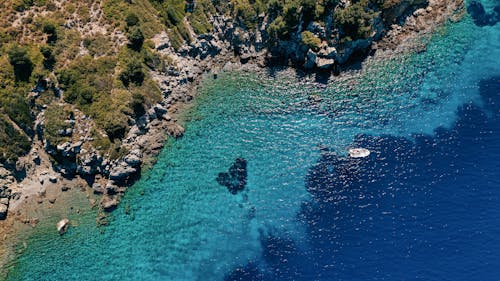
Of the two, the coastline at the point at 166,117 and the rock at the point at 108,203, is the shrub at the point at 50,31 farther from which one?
the rock at the point at 108,203

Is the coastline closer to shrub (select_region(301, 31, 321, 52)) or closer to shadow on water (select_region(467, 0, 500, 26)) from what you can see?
shadow on water (select_region(467, 0, 500, 26))

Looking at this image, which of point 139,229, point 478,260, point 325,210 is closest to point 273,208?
point 325,210

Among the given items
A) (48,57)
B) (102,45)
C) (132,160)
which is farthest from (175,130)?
(48,57)

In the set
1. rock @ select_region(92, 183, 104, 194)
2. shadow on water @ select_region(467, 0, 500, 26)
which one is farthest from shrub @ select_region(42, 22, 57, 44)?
shadow on water @ select_region(467, 0, 500, 26)

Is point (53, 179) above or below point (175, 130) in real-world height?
below

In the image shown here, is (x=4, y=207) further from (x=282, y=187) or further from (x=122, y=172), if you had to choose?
(x=282, y=187)

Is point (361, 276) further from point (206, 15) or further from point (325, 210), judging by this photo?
point (206, 15)

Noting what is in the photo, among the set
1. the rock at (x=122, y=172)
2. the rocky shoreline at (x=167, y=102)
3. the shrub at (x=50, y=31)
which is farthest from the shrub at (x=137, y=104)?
the shrub at (x=50, y=31)

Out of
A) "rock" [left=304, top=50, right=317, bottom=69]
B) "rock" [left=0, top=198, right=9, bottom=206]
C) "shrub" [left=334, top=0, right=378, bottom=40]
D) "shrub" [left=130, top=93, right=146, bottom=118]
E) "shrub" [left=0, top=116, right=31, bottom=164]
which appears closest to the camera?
"rock" [left=0, top=198, right=9, bottom=206]
